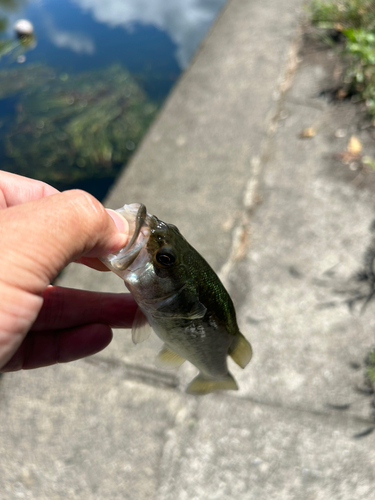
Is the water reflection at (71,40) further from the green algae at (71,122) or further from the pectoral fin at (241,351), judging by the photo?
the pectoral fin at (241,351)

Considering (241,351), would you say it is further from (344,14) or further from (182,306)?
(344,14)

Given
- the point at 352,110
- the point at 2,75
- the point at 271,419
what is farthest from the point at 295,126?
the point at 2,75

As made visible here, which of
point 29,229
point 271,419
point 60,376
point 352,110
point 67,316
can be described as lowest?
point 271,419

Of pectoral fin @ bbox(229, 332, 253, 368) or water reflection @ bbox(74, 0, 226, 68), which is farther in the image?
water reflection @ bbox(74, 0, 226, 68)

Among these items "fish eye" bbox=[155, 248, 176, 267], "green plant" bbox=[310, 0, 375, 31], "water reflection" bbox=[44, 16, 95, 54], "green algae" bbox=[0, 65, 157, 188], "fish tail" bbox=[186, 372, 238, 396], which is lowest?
"green algae" bbox=[0, 65, 157, 188]

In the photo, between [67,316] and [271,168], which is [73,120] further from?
[67,316]

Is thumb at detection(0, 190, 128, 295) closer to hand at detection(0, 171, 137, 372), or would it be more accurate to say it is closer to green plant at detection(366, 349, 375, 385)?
hand at detection(0, 171, 137, 372)

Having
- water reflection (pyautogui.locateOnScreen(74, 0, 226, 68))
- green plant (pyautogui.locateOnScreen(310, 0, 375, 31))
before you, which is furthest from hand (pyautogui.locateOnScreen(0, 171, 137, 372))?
water reflection (pyautogui.locateOnScreen(74, 0, 226, 68))
